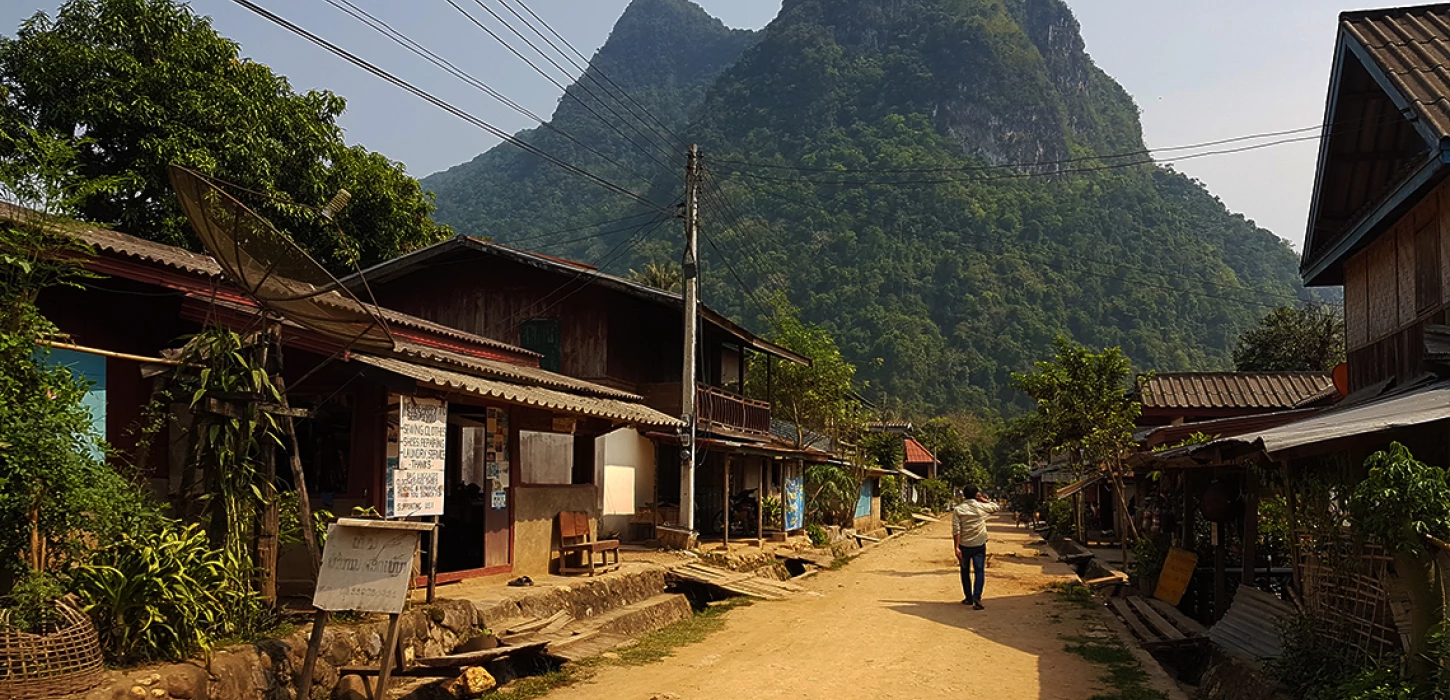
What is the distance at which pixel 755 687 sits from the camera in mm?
9648

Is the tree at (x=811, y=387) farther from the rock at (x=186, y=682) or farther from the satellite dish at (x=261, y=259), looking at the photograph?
the rock at (x=186, y=682)

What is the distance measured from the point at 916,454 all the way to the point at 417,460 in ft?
180

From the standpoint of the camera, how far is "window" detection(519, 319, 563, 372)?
23.1m

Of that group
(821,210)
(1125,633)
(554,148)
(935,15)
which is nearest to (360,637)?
(1125,633)

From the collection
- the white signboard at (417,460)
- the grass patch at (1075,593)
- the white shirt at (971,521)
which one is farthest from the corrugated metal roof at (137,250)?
the grass patch at (1075,593)

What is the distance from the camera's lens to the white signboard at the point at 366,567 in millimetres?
7633

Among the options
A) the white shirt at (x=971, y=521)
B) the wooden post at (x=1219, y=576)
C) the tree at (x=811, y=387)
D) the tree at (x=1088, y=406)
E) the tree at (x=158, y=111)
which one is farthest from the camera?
the tree at (x=811, y=387)

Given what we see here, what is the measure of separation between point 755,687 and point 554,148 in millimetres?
99496

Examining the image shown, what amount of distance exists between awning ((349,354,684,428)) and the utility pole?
3291 millimetres

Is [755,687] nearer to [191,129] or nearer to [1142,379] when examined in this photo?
[191,129]

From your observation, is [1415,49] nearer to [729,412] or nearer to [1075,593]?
[1075,593]

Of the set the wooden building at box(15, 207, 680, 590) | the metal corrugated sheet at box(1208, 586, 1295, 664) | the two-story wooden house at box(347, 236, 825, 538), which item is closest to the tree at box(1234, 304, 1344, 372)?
the two-story wooden house at box(347, 236, 825, 538)

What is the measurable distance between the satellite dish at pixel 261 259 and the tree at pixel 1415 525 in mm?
7073

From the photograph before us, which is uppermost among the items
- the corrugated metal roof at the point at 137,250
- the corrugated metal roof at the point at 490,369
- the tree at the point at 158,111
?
the tree at the point at 158,111
